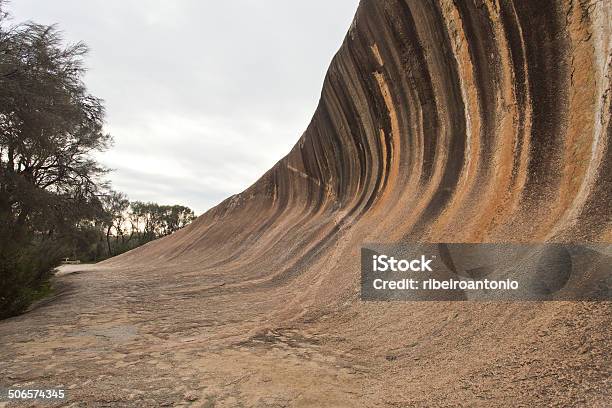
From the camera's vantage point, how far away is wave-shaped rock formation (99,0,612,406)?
7.09ft

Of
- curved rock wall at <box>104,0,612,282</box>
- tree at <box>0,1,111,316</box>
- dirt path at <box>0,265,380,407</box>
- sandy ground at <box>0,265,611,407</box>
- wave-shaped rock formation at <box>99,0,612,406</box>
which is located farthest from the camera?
tree at <box>0,1,111,316</box>

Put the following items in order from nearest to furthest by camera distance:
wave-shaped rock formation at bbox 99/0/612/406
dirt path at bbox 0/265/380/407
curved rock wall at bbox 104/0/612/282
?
1. wave-shaped rock formation at bbox 99/0/612/406
2. dirt path at bbox 0/265/380/407
3. curved rock wall at bbox 104/0/612/282

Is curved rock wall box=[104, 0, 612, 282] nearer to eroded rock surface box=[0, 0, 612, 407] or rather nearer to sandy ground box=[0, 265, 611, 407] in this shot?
eroded rock surface box=[0, 0, 612, 407]

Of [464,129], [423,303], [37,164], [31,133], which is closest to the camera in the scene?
[423,303]

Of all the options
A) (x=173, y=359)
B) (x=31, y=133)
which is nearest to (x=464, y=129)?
(x=173, y=359)

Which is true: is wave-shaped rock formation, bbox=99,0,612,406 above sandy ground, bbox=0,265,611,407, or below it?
above

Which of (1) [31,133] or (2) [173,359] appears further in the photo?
(1) [31,133]

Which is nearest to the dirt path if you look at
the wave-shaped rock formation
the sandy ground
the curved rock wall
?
the sandy ground

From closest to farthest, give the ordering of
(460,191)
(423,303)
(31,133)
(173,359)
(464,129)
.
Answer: (173,359)
(423,303)
(460,191)
(464,129)
(31,133)

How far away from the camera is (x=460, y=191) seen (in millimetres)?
4258

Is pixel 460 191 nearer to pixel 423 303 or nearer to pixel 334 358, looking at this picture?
pixel 423 303

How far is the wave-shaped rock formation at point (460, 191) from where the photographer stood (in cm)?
216

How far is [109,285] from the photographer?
7238 millimetres

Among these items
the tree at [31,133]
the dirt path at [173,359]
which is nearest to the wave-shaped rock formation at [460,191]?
the dirt path at [173,359]
